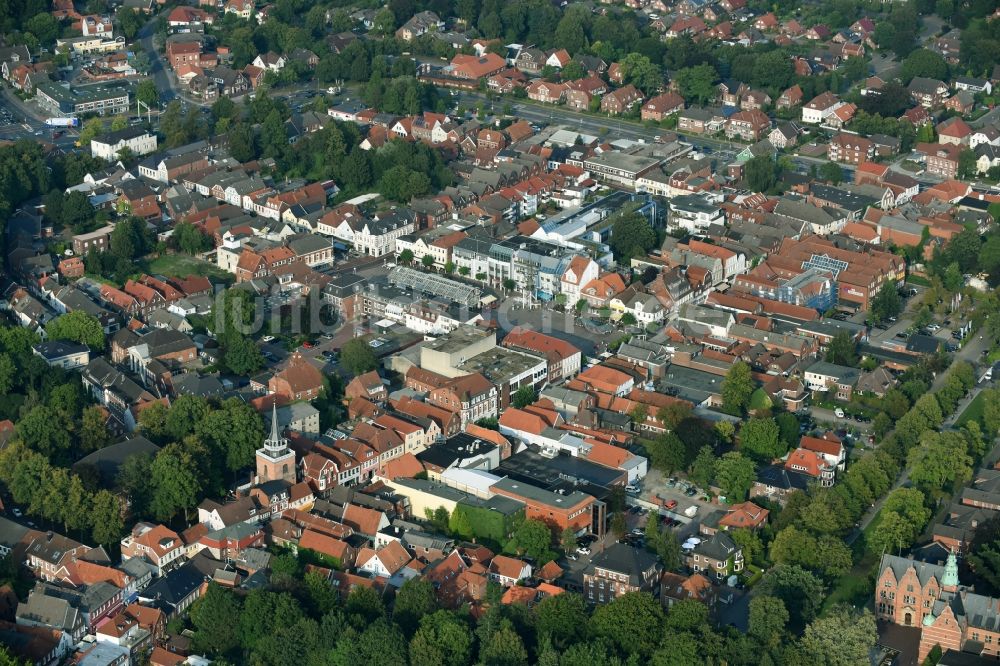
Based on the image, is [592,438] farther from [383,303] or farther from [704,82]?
[704,82]

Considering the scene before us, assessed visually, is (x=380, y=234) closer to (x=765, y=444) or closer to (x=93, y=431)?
(x=93, y=431)

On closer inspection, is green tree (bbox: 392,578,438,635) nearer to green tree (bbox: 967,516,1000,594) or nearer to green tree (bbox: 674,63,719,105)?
green tree (bbox: 967,516,1000,594)

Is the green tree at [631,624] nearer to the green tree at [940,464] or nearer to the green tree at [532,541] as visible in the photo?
the green tree at [532,541]

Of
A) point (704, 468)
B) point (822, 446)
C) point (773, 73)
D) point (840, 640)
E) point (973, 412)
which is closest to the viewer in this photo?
point (840, 640)

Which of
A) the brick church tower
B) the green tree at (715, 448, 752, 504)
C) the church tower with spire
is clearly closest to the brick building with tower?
the brick church tower

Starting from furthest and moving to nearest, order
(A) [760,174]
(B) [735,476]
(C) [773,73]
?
(C) [773,73] → (A) [760,174] → (B) [735,476]

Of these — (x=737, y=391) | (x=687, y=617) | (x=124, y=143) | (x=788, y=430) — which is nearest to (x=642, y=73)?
(x=124, y=143)

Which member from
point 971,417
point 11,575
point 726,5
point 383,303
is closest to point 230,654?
point 11,575
